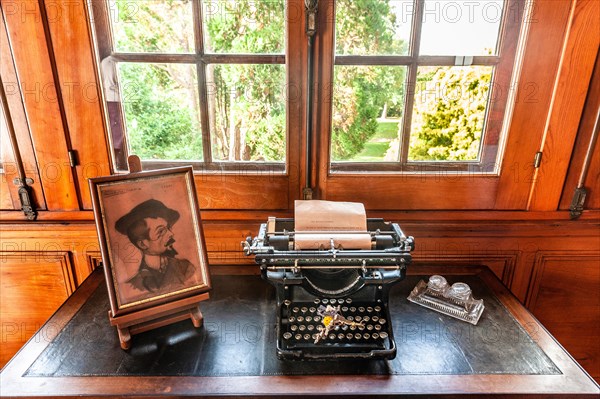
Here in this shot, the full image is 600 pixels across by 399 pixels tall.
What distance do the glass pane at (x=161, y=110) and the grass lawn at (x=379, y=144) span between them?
2.19 ft

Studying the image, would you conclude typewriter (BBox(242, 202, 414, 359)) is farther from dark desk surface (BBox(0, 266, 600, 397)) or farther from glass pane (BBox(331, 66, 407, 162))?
glass pane (BBox(331, 66, 407, 162))

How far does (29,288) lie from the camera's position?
1642 millimetres

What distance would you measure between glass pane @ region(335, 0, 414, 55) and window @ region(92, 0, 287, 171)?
0.22 metres

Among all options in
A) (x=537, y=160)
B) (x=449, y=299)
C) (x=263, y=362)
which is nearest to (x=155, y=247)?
(x=263, y=362)

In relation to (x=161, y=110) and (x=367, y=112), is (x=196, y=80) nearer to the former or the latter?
(x=161, y=110)

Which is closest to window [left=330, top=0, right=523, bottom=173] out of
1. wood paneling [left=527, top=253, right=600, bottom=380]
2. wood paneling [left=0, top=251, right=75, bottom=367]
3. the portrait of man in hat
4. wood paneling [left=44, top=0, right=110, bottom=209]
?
wood paneling [left=527, top=253, right=600, bottom=380]

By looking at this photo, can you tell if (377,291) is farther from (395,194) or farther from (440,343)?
(395,194)

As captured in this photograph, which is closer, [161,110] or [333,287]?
[333,287]

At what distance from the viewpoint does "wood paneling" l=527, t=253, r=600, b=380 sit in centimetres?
164

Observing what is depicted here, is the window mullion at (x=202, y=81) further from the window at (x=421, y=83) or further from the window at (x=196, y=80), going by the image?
the window at (x=421, y=83)

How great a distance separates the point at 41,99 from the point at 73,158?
0.77 ft

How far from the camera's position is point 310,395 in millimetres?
1011

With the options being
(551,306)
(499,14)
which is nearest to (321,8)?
(499,14)

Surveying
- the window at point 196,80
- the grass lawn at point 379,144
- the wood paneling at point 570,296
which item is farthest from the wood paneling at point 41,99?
the wood paneling at point 570,296
